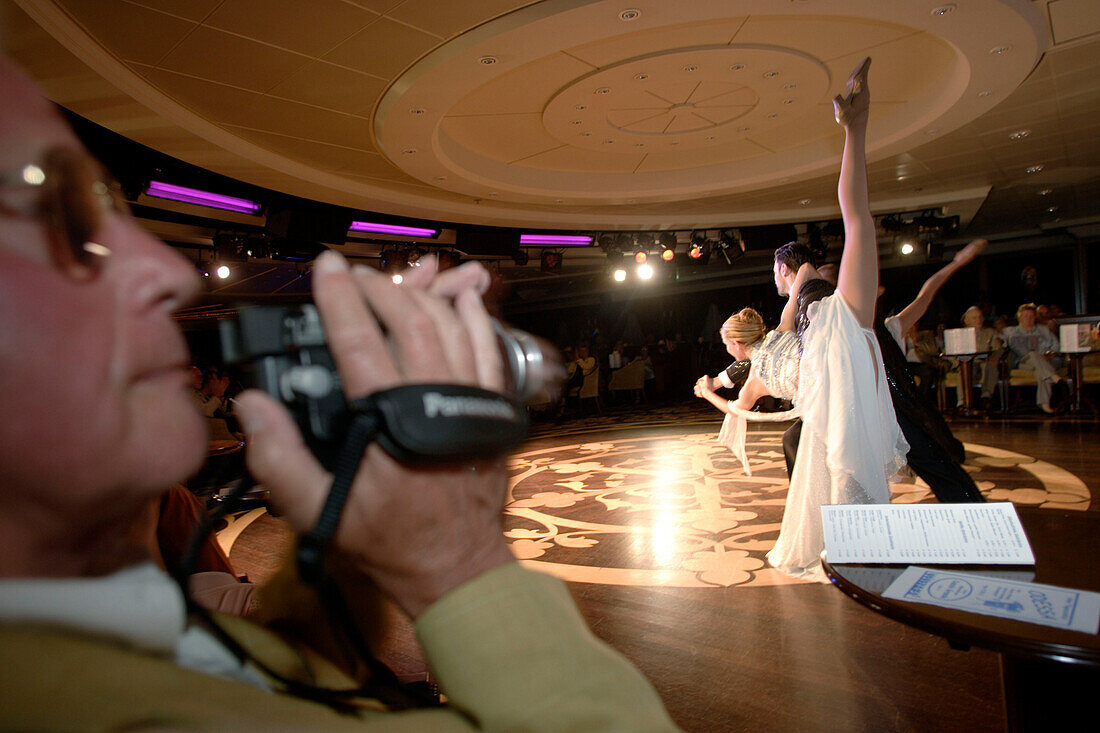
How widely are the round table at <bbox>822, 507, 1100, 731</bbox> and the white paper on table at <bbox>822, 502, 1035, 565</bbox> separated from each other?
2 centimetres

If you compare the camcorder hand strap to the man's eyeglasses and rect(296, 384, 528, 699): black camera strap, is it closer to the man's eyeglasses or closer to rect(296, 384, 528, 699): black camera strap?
rect(296, 384, 528, 699): black camera strap

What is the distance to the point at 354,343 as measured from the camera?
1.26ft

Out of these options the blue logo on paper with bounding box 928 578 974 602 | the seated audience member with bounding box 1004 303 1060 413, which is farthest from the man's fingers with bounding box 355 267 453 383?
the seated audience member with bounding box 1004 303 1060 413

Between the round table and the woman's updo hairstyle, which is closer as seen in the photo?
the round table

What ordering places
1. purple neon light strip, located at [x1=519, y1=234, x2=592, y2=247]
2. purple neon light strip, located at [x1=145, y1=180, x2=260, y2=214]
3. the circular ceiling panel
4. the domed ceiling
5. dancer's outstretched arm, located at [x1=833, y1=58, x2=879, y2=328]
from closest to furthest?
dancer's outstretched arm, located at [x1=833, y1=58, x2=879, y2=328] → the domed ceiling → the circular ceiling panel → purple neon light strip, located at [x1=145, y1=180, x2=260, y2=214] → purple neon light strip, located at [x1=519, y1=234, x2=592, y2=247]

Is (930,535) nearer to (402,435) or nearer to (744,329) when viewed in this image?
(402,435)

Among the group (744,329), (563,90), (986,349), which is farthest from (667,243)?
(744,329)

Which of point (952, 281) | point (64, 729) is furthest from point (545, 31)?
point (952, 281)

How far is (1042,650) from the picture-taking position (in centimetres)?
79

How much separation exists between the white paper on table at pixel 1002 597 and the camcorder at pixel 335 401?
91 centimetres

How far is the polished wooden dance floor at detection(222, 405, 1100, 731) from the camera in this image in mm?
1703

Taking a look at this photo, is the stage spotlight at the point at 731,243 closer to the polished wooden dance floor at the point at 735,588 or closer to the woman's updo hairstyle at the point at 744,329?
the polished wooden dance floor at the point at 735,588

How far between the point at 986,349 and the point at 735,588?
6763 millimetres

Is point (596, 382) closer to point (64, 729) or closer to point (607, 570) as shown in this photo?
point (607, 570)
